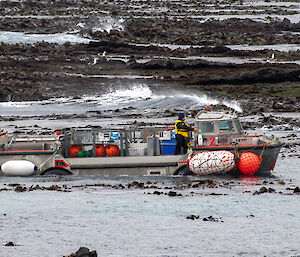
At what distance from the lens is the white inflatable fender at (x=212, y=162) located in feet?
69.8

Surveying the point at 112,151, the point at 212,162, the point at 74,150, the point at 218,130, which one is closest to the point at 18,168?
the point at 74,150

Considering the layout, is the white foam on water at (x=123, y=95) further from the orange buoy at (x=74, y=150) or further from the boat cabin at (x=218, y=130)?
the boat cabin at (x=218, y=130)

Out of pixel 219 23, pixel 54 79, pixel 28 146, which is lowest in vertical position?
pixel 28 146

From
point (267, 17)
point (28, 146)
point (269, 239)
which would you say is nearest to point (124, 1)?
point (267, 17)

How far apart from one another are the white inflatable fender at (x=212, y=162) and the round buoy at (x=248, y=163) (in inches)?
10.2

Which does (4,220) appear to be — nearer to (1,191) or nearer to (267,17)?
(1,191)

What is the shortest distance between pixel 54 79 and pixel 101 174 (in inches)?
1555

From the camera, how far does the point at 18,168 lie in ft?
71.7

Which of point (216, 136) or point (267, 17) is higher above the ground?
point (267, 17)

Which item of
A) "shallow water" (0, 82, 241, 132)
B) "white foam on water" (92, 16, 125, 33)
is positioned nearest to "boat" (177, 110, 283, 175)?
"shallow water" (0, 82, 241, 132)

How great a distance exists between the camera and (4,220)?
1697cm

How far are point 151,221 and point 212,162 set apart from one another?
15.8 feet

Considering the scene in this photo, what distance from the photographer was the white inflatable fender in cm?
2127

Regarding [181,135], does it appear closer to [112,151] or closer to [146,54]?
[112,151]
